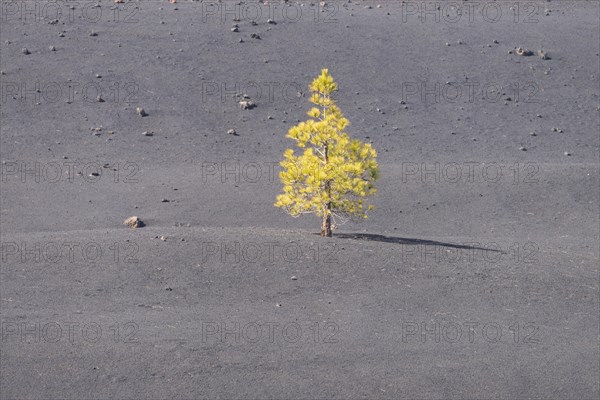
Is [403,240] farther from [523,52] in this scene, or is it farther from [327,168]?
[523,52]

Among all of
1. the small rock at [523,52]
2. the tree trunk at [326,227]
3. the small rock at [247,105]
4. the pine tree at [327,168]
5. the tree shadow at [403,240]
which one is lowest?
the tree shadow at [403,240]

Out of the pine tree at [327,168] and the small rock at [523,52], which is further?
the small rock at [523,52]

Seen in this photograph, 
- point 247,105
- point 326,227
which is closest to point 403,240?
point 326,227

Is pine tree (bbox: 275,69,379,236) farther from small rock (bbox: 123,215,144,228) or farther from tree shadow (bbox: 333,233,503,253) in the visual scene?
small rock (bbox: 123,215,144,228)

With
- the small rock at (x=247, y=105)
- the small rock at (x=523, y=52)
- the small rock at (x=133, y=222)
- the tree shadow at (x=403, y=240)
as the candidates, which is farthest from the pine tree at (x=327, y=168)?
the small rock at (x=523, y=52)

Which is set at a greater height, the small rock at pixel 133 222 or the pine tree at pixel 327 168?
the pine tree at pixel 327 168

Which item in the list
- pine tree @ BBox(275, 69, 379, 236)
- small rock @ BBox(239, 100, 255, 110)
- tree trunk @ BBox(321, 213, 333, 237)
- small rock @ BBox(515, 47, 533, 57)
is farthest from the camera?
small rock @ BBox(515, 47, 533, 57)

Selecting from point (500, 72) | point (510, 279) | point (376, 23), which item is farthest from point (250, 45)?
point (510, 279)

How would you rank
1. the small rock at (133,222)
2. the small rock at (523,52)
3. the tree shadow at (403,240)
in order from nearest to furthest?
the tree shadow at (403,240), the small rock at (133,222), the small rock at (523,52)

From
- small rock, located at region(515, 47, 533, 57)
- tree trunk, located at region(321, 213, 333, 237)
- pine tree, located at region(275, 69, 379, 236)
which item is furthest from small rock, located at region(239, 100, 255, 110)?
tree trunk, located at region(321, 213, 333, 237)

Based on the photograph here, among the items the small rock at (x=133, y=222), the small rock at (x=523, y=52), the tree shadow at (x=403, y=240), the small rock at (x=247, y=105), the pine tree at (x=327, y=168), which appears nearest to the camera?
the pine tree at (x=327, y=168)

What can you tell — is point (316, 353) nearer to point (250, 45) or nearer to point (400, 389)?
point (400, 389)

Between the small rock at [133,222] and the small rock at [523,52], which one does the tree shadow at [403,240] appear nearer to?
the small rock at [133,222]

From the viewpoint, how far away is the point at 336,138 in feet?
65.5
